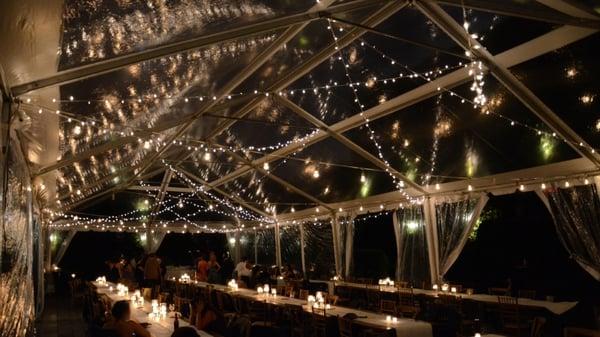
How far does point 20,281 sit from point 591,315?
9083 mm

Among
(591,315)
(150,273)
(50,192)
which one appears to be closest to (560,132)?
(591,315)

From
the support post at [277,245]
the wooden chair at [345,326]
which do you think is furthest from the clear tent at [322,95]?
the support post at [277,245]

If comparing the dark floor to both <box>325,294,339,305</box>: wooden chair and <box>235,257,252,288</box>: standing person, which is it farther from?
<box>325,294,339,305</box>: wooden chair

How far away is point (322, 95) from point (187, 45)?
11.0ft

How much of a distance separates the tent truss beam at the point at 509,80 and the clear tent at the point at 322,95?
18 mm

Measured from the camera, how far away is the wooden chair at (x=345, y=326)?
595cm

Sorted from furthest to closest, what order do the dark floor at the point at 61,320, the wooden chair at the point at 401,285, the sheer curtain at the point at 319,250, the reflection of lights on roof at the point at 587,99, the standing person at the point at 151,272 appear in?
the sheer curtain at the point at 319,250 → the standing person at the point at 151,272 → the wooden chair at the point at 401,285 → the dark floor at the point at 61,320 → the reflection of lights on roof at the point at 587,99

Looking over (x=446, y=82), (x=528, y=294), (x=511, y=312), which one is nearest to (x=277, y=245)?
(x=528, y=294)

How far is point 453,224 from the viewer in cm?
1028

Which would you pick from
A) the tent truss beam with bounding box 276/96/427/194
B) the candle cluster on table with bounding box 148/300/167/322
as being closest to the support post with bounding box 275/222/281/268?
the tent truss beam with bounding box 276/96/427/194

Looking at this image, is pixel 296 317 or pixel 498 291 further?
pixel 498 291

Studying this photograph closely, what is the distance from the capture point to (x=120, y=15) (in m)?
3.73

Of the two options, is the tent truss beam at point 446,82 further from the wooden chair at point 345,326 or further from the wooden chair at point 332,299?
the wooden chair at point 345,326

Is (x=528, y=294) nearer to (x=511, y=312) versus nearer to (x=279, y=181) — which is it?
(x=511, y=312)
